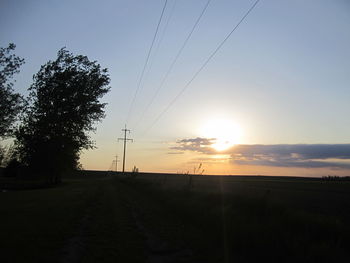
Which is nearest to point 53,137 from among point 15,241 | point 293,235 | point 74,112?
point 74,112

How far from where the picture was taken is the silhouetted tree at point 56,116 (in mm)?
47469

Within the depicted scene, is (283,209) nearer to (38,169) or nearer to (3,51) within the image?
(3,51)

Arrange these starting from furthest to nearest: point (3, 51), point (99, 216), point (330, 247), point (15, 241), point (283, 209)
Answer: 1. point (3, 51)
2. point (99, 216)
3. point (283, 209)
4. point (15, 241)
5. point (330, 247)

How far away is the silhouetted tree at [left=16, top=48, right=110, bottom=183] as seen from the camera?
47.5m

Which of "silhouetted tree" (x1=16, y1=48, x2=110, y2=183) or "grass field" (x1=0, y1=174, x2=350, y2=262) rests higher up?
"silhouetted tree" (x1=16, y1=48, x2=110, y2=183)


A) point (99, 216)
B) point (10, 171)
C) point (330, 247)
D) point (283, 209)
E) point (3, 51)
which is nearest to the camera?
point (330, 247)

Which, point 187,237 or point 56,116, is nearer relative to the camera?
point 187,237

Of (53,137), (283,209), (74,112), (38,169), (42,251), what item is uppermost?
(74,112)

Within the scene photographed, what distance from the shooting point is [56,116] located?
1866 inches

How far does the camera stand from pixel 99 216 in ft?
53.7

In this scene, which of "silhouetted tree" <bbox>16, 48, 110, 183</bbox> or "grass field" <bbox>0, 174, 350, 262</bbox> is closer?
"grass field" <bbox>0, 174, 350, 262</bbox>

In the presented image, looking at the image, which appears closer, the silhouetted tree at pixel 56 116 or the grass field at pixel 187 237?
the grass field at pixel 187 237

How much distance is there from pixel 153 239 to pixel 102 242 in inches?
66.9

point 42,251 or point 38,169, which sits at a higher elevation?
point 38,169
